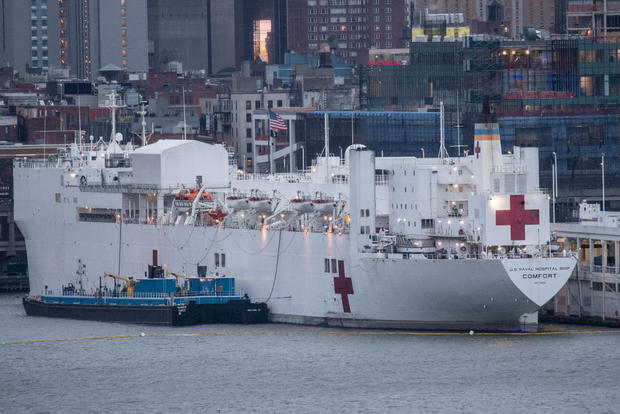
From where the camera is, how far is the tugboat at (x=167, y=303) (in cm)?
6856

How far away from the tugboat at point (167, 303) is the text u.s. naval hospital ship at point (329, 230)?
41.0 inches

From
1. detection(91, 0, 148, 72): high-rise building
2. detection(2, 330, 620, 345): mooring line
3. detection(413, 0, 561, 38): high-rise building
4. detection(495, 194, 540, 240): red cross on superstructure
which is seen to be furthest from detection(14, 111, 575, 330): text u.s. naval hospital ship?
detection(413, 0, 561, 38): high-rise building

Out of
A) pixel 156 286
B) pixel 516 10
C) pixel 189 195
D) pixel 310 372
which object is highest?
pixel 516 10

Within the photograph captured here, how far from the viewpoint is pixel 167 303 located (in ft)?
227

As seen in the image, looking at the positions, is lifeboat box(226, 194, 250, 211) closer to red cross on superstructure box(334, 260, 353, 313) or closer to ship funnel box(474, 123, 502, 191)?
red cross on superstructure box(334, 260, 353, 313)

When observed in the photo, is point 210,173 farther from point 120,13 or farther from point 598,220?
point 120,13

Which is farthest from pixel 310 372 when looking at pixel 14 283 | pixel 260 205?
pixel 14 283

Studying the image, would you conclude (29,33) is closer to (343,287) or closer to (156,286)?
(156,286)

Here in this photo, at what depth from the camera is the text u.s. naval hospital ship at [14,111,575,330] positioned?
206 feet

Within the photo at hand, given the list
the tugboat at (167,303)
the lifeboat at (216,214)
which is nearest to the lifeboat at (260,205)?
the lifeboat at (216,214)

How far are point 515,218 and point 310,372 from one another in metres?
9.25

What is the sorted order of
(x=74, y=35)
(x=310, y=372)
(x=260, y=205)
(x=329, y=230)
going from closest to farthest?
(x=310, y=372), (x=329, y=230), (x=260, y=205), (x=74, y=35)

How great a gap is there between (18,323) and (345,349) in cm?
1621

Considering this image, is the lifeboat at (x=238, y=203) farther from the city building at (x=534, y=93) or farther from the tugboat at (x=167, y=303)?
the city building at (x=534, y=93)
